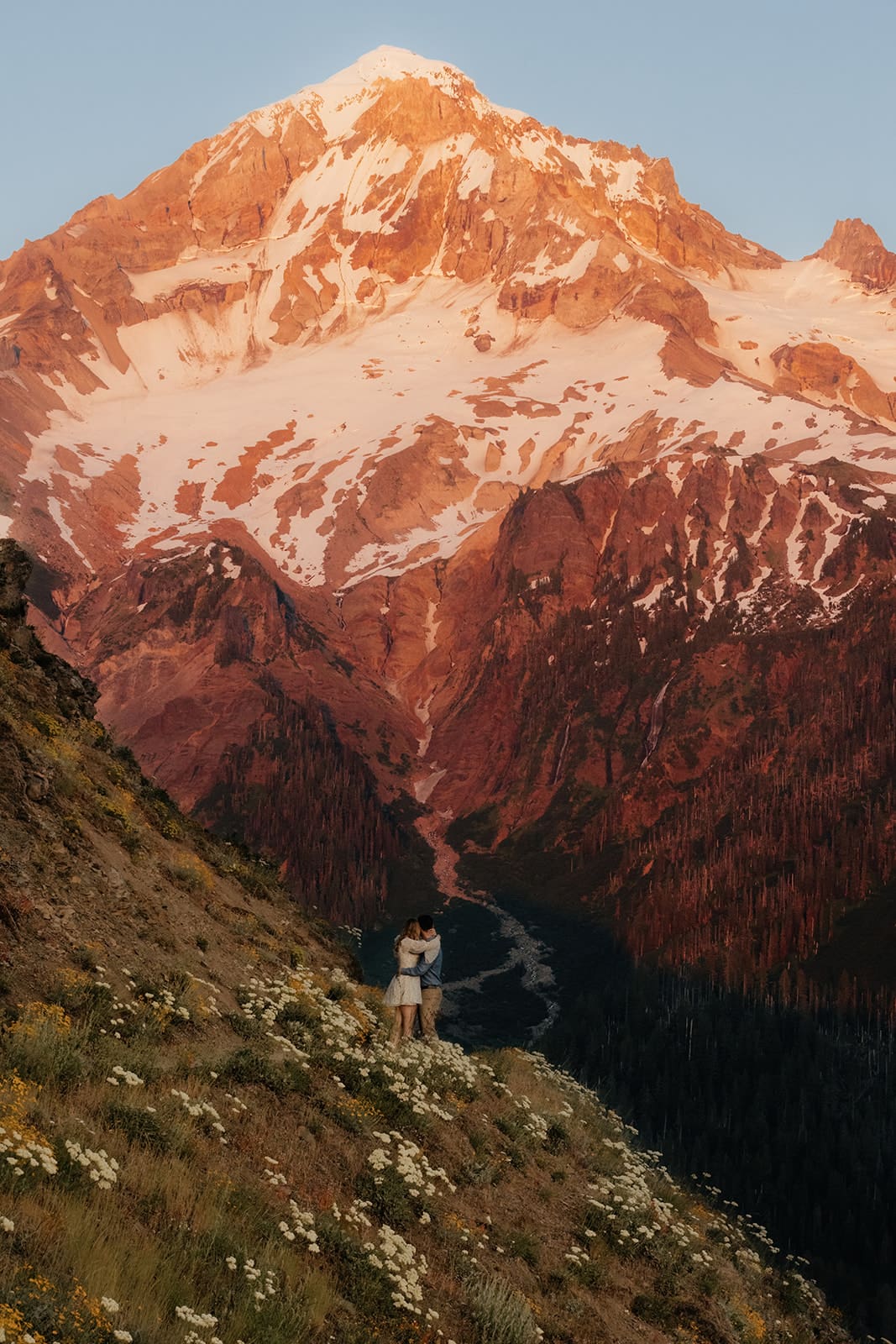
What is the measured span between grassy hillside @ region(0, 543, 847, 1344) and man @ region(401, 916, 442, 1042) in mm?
976

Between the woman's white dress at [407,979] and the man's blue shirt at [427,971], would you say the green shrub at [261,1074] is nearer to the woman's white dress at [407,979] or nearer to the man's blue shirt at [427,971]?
the woman's white dress at [407,979]

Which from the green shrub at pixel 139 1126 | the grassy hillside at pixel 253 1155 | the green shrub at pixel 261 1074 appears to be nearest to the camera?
the grassy hillside at pixel 253 1155

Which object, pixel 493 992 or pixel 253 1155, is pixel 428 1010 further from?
pixel 493 992

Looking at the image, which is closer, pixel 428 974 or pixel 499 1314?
pixel 499 1314

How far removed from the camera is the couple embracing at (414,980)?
25.6 m

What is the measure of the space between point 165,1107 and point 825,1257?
114 metres

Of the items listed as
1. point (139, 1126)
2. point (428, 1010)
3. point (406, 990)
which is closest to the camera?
point (139, 1126)

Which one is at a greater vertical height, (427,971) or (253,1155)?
(427,971)

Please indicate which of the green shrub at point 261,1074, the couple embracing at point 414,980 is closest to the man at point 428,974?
the couple embracing at point 414,980

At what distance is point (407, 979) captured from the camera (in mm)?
25609

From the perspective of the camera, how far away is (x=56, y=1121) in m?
15.1

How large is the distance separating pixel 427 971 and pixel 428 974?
0.12 m

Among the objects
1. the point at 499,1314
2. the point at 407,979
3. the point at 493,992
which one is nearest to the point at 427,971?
the point at 407,979

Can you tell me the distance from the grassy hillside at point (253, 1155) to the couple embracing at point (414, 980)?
1.91ft
